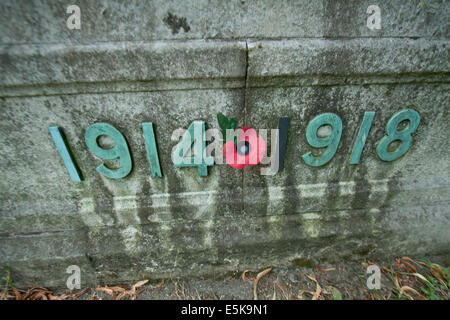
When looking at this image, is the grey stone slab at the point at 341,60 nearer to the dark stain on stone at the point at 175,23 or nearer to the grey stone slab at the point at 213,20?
the grey stone slab at the point at 213,20

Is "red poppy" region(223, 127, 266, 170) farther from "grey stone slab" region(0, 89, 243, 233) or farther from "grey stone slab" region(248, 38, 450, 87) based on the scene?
"grey stone slab" region(248, 38, 450, 87)

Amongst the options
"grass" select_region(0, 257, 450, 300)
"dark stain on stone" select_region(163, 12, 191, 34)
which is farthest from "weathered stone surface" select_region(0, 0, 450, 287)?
"grass" select_region(0, 257, 450, 300)

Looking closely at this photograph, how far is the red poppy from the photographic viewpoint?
1537mm

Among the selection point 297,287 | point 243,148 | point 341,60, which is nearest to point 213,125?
point 243,148

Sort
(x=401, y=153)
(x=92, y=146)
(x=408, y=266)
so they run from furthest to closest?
(x=408, y=266), (x=401, y=153), (x=92, y=146)

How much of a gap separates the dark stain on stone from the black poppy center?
0.82m

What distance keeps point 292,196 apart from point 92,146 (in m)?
1.65

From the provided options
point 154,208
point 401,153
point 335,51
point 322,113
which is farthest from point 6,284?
point 401,153

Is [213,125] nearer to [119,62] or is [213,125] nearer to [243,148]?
[243,148]

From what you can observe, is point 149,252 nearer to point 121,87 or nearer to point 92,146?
point 92,146

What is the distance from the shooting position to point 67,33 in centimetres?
119

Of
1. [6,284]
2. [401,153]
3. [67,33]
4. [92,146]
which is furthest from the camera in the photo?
[6,284]

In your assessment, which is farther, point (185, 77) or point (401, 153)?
point (401, 153)

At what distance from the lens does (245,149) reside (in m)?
1.55
